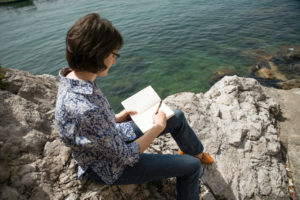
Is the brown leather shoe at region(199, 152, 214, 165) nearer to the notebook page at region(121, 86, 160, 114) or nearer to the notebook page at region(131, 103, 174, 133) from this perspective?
the notebook page at region(131, 103, 174, 133)

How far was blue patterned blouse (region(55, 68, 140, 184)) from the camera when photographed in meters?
1.73

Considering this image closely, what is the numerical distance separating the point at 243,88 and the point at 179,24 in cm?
919

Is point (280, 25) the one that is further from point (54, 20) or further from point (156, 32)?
point (54, 20)

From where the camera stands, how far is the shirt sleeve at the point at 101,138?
68.0 inches

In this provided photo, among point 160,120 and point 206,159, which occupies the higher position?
point 160,120

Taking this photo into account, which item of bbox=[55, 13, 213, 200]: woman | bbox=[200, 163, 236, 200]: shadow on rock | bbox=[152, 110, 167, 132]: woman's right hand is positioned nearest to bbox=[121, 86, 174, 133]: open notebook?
bbox=[152, 110, 167, 132]: woman's right hand

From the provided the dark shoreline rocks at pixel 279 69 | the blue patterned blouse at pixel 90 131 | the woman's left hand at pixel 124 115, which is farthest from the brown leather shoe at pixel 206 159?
the dark shoreline rocks at pixel 279 69

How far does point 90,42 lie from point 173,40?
10.2m

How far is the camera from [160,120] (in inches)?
94.7

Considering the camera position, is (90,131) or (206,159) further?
(206,159)

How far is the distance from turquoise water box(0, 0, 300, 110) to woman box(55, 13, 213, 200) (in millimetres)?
5224

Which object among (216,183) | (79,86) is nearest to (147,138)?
(79,86)

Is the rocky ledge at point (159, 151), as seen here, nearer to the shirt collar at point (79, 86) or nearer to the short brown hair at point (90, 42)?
the shirt collar at point (79, 86)

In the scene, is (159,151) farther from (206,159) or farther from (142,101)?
(142,101)
